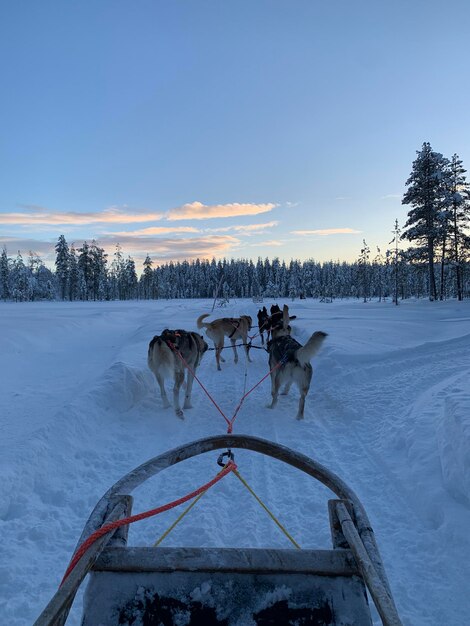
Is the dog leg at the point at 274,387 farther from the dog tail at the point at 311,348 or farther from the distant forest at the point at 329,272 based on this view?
the distant forest at the point at 329,272

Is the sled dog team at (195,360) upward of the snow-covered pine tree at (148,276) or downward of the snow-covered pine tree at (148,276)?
downward

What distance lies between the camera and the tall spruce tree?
2808 cm

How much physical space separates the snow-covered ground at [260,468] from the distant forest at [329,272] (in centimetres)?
2056

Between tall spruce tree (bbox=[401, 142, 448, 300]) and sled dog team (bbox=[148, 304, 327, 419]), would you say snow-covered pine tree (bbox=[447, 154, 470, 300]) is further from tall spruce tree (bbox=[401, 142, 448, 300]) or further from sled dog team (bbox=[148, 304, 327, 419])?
sled dog team (bbox=[148, 304, 327, 419])

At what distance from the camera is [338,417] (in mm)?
5992

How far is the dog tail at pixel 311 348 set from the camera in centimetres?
543

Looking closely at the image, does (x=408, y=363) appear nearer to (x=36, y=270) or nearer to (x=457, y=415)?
(x=457, y=415)

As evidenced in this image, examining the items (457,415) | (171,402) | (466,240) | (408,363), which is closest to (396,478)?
(457,415)

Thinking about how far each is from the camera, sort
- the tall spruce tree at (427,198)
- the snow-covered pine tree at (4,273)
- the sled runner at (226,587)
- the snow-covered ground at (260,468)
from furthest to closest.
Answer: the snow-covered pine tree at (4,273) < the tall spruce tree at (427,198) < the snow-covered ground at (260,468) < the sled runner at (226,587)

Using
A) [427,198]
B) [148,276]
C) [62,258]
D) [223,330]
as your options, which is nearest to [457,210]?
[427,198]

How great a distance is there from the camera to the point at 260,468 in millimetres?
4199

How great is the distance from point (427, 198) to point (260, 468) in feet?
98.0

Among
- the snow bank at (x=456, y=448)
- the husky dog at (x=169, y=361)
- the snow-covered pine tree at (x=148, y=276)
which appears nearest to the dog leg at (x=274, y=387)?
the husky dog at (x=169, y=361)

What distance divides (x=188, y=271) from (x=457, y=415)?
116m
